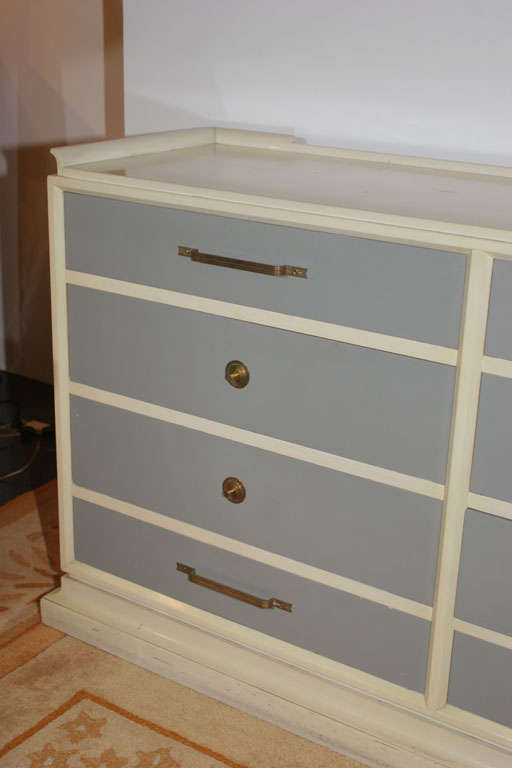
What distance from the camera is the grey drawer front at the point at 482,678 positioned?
3.86 ft

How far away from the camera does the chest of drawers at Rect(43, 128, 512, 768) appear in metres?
1.11

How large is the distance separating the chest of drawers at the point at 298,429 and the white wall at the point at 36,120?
3.13ft

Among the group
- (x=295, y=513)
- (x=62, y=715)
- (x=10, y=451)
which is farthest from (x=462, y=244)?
(x=10, y=451)

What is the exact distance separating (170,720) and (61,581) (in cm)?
35

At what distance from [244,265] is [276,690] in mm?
659

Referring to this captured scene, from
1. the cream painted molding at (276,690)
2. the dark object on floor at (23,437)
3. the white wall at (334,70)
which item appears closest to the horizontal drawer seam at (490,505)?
the cream painted molding at (276,690)

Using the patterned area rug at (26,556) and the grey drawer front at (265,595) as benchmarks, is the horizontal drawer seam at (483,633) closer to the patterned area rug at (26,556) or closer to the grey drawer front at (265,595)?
the grey drawer front at (265,595)

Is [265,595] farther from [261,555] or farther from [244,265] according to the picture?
[244,265]

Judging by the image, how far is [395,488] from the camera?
3.89 ft

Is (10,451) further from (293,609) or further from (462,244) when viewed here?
(462,244)

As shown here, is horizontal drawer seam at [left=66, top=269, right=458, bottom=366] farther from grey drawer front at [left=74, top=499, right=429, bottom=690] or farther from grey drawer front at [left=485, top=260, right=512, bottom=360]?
grey drawer front at [left=74, top=499, right=429, bottom=690]

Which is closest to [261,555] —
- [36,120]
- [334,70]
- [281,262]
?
[281,262]

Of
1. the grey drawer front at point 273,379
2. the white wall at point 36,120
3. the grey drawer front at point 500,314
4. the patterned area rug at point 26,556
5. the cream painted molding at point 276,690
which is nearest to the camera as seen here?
the grey drawer front at point 500,314

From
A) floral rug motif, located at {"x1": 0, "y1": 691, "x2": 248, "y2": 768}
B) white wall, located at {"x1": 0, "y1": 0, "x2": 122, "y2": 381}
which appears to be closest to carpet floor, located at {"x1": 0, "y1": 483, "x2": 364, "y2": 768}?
floral rug motif, located at {"x1": 0, "y1": 691, "x2": 248, "y2": 768}
